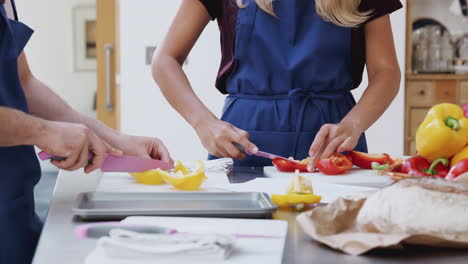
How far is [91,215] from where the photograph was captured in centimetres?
84

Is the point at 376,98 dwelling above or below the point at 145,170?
above

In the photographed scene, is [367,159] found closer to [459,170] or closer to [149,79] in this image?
[459,170]

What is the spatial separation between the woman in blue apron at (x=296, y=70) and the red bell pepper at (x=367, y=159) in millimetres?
122

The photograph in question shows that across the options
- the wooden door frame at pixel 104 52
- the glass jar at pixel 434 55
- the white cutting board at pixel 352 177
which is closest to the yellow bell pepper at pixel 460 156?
the white cutting board at pixel 352 177

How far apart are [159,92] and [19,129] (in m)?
2.77

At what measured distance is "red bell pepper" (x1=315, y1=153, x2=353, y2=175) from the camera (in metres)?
1.35

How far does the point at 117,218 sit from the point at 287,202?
25 centimetres

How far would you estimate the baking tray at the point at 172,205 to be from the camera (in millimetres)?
839

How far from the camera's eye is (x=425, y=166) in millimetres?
1286

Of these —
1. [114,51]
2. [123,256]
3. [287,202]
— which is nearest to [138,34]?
[114,51]

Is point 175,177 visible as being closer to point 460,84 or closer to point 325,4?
point 325,4

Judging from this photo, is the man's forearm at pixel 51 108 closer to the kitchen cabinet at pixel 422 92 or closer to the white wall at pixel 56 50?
the kitchen cabinet at pixel 422 92

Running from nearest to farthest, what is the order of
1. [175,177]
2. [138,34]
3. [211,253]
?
1. [211,253]
2. [175,177]
3. [138,34]

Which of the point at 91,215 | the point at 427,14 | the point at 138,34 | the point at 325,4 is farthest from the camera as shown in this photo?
the point at 427,14
